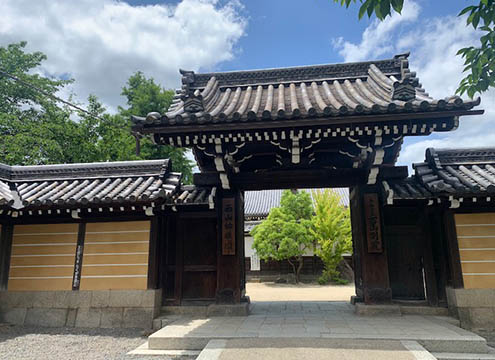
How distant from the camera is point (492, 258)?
632 centimetres

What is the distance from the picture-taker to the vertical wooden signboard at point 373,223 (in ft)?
22.1

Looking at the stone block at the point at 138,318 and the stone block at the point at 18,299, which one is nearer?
the stone block at the point at 138,318

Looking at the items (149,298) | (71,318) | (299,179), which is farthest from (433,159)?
(71,318)

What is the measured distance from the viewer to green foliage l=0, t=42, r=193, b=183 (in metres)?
16.3

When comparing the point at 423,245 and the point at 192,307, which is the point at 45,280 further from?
the point at 423,245

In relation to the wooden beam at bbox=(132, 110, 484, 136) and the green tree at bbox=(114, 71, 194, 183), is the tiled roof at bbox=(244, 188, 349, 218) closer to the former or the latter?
the green tree at bbox=(114, 71, 194, 183)

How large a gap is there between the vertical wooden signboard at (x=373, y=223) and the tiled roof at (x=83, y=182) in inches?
169

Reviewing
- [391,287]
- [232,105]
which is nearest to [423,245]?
[391,287]

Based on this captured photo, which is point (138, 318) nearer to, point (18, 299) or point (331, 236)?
point (18, 299)

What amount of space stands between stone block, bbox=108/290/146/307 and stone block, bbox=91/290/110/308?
0.30 feet

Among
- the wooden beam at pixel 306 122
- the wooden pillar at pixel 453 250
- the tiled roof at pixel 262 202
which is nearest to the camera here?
the wooden beam at pixel 306 122

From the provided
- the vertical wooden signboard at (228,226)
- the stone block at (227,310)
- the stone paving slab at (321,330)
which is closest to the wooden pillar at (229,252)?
the vertical wooden signboard at (228,226)

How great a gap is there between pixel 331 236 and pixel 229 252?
1193 centimetres

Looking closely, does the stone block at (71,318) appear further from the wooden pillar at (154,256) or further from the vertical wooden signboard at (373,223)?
the vertical wooden signboard at (373,223)
